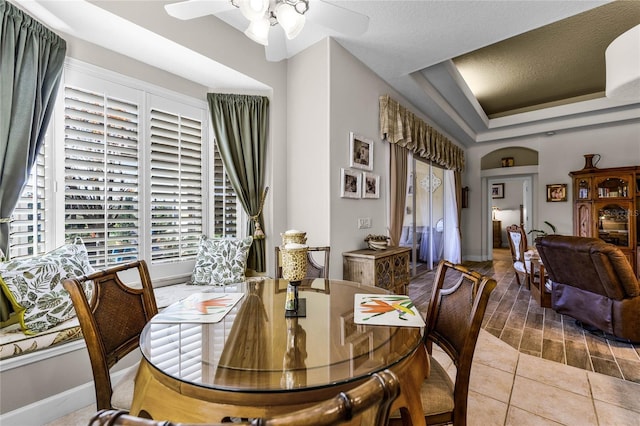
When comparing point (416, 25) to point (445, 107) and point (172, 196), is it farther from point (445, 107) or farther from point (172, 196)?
point (172, 196)

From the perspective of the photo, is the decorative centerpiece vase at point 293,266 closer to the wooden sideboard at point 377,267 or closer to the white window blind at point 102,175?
the wooden sideboard at point 377,267

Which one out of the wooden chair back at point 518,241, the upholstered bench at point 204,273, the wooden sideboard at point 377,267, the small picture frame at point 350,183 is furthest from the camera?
the wooden chair back at point 518,241

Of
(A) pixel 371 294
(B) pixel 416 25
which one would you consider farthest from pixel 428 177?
(A) pixel 371 294

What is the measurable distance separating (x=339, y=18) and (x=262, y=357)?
1.79 m

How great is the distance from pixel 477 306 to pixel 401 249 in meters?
2.12

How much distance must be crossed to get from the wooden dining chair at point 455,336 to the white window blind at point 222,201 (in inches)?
89.4

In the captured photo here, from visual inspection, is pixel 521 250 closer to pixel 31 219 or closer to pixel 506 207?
pixel 31 219

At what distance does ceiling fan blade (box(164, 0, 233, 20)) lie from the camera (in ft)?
5.02

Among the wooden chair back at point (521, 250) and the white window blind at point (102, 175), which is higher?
the white window blind at point (102, 175)

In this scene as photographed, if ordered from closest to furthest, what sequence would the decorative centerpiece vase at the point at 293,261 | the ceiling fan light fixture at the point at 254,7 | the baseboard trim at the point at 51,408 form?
the decorative centerpiece vase at the point at 293,261
the ceiling fan light fixture at the point at 254,7
the baseboard trim at the point at 51,408

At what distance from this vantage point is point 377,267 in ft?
8.98

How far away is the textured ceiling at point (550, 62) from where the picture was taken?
319 cm

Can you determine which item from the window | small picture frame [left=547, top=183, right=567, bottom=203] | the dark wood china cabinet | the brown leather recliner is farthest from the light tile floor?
small picture frame [left=547, top=183, right=567, bottom=203]

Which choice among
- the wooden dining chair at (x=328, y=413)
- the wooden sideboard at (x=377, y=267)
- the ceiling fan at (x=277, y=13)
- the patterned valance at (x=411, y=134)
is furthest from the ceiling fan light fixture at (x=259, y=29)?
the patterned valance at (x=411, y=134)
